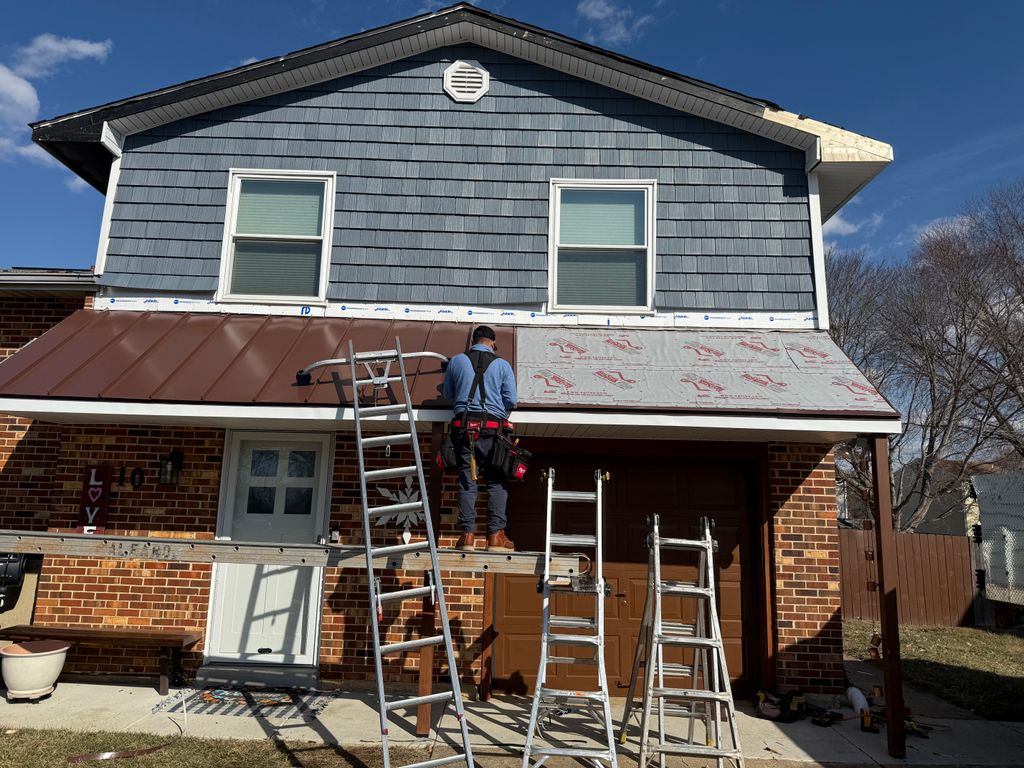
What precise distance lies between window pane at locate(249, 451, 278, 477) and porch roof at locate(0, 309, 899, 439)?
0.54 metres

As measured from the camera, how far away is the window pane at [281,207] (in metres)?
8.14

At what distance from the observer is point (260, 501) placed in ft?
24.9

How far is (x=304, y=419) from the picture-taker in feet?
20.3

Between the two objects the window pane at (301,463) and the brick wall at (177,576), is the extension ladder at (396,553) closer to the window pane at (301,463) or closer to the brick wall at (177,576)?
the brick wall at (177,576)

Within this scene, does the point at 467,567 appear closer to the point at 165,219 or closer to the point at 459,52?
the point at 165,219

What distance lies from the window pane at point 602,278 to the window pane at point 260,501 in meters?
3.67

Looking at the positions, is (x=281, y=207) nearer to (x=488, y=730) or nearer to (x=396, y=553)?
(x=396, y=553)

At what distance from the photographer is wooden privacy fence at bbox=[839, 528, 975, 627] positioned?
44.7ft

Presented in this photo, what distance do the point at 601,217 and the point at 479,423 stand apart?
3605 mm

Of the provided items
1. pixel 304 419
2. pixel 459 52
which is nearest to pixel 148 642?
pixel 304 419

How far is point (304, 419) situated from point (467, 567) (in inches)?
75.3

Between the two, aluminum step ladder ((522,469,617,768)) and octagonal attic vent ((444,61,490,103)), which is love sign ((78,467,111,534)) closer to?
aluminum step ladder ((522,469,617,768))

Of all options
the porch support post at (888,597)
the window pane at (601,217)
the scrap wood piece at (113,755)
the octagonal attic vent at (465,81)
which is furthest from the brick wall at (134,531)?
the porch support post at (888,597)

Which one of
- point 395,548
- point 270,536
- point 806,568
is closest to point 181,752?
point 395,548
